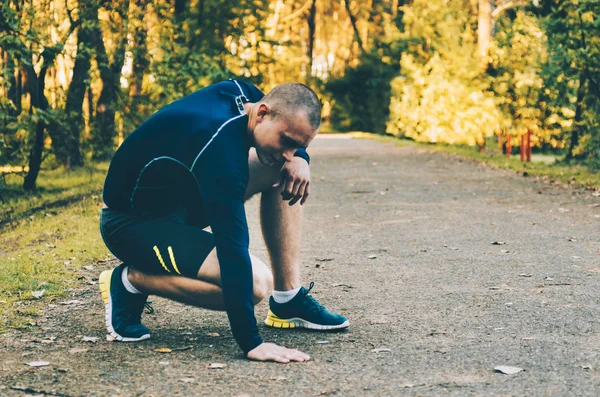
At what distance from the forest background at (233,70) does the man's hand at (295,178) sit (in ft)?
23.9

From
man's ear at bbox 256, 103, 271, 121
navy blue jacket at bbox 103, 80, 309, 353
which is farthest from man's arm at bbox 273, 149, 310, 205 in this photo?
man's ear at bbox 256, 103, 271, 121

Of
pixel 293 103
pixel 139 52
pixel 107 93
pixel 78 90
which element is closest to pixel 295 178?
pixel 293 103

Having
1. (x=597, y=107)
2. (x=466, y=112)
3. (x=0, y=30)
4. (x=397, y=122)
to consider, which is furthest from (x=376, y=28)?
(x=0, y=30)

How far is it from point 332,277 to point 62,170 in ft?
35.1

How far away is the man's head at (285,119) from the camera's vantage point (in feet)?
12.7

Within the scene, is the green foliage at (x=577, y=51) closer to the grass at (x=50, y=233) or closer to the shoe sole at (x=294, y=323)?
the grass at (x=50, y=233)

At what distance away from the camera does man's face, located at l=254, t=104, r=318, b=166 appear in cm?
389

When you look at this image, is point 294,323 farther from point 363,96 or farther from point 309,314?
point 363,96

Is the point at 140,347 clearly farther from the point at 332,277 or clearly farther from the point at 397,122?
the point at 397,122

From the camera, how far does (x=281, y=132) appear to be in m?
3.95

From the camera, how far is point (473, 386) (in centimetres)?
362

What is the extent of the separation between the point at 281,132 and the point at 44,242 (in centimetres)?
474

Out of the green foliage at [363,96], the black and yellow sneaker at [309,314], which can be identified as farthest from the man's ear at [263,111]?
the green foliage at [363,96]

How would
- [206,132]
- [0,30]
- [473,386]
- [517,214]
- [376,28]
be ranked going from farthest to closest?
[376,28] < [0,30] < [517,214] < [206,132] < [473,386]
